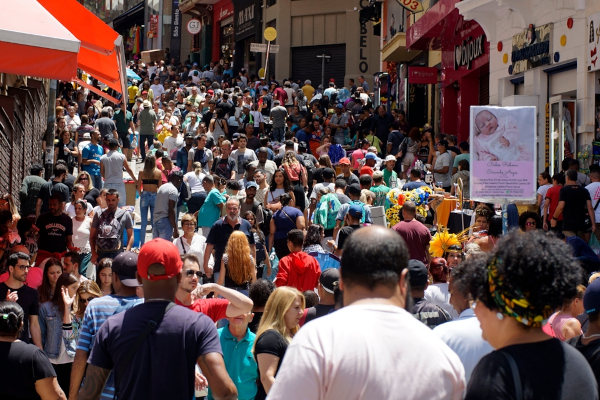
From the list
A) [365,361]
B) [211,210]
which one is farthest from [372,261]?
[211,210]

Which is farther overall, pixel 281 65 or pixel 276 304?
pixel 281 65

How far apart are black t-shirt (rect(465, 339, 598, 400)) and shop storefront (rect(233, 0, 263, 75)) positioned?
4320 cm

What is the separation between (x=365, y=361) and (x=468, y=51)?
2154cm

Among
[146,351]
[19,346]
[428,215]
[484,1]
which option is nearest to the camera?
[146,351]

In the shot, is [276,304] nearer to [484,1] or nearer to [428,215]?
[428,215]

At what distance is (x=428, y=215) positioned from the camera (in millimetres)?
14570

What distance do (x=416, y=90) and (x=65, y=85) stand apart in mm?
10847

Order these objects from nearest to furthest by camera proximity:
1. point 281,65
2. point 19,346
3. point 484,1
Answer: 1. point 19,346
2. point 484,1
3. point 281,65

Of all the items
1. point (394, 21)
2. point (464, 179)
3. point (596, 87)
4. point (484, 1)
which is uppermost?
point (394, 21)

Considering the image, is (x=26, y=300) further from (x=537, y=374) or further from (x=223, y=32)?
(x=223, y=32)

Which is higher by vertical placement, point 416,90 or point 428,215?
point 416,90

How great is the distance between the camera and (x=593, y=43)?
15.4 metres

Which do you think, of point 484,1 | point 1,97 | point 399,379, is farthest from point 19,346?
point 484,1

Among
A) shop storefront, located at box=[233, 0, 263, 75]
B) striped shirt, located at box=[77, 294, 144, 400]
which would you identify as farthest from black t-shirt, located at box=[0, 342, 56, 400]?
→ shop storefront, located at box=[233, 0, 263, 75]
